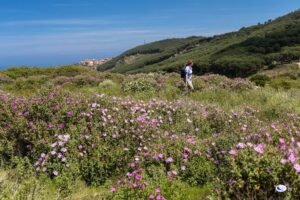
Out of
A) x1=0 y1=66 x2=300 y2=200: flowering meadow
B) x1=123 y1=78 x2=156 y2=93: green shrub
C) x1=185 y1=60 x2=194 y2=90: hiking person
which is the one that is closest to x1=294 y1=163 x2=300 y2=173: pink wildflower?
x1=0 y1=66 x2=300 y2=200: flowering meadow

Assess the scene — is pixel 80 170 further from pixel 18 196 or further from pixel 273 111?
pixel 273 111

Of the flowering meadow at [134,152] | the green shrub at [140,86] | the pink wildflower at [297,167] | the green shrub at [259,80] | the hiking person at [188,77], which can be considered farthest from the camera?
the green shrub at [259,80]

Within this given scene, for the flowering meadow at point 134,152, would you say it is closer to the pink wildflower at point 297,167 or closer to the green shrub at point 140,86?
the pink wildflower at point 297,167

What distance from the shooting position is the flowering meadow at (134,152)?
161 inches

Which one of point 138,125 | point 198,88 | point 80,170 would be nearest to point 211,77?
point 198,88

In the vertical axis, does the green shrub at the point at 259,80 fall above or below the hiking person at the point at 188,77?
below

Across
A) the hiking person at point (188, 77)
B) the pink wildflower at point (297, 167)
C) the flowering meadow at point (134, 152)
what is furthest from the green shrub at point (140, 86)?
the pink wildflower at point (297, 167)

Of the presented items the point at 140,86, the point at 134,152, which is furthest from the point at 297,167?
the point at 140,86

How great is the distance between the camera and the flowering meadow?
13.4 ft

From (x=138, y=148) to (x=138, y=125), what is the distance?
3.22ft

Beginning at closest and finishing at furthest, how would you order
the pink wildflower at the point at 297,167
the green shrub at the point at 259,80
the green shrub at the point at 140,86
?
the pink wildflower at the point at 297,167 → the green shrub at the point at 140,86 → the green shrub at the point at 259,80

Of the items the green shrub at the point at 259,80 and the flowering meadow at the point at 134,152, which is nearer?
the flowering meadow at the point at 134,152

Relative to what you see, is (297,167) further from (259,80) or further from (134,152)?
(259,80)

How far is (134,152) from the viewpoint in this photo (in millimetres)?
6742
